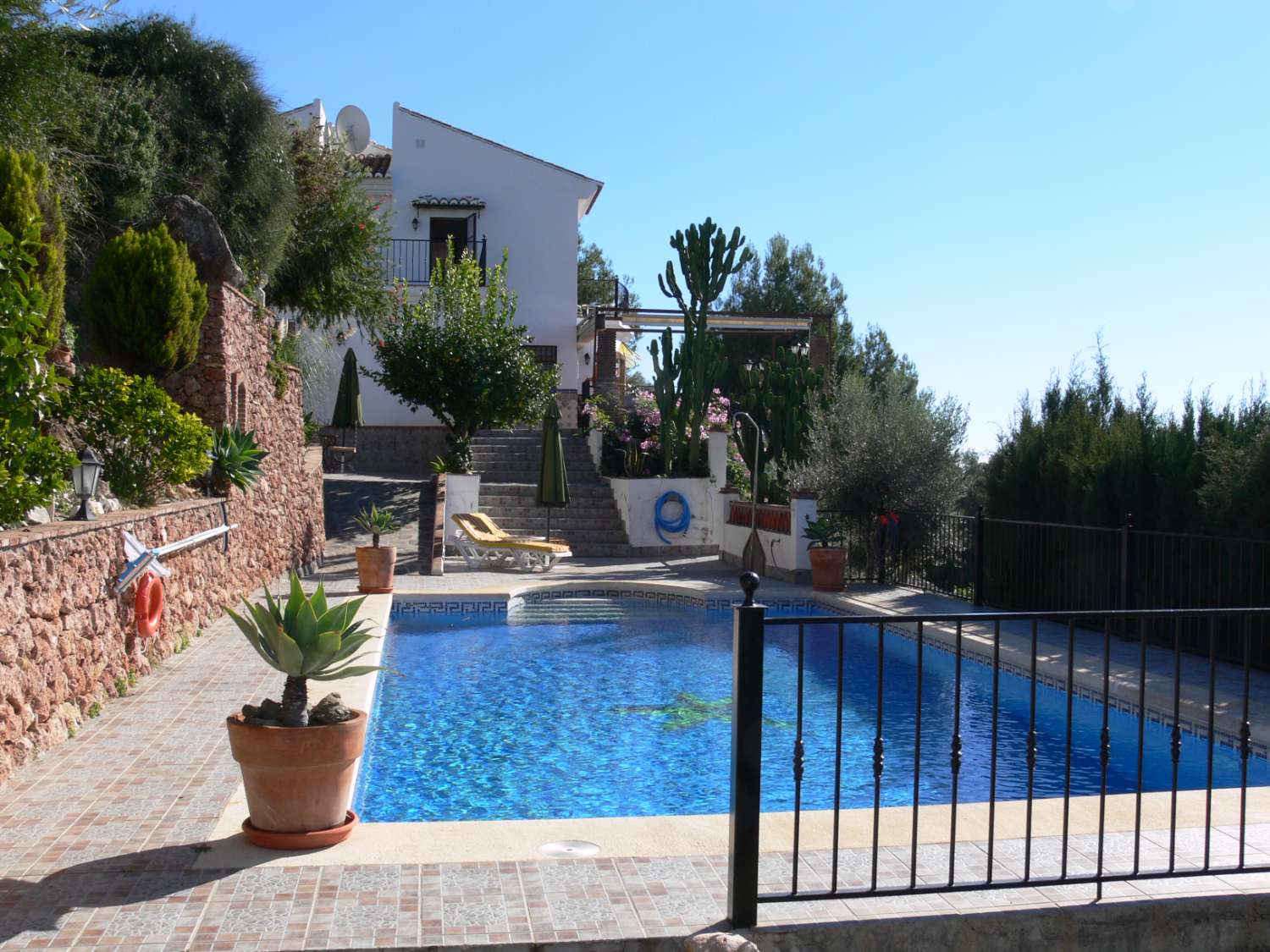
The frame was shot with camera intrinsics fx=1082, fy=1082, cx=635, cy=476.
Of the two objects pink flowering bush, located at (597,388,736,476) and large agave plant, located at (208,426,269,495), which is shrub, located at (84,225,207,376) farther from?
pink flowering bush, located at (597,388,736,476)

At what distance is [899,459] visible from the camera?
1541 cm

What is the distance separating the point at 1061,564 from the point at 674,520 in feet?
28.9

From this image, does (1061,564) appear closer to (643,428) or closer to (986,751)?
(986,751)

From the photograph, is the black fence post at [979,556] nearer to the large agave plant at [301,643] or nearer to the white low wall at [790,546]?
the white low wall at [790,546]

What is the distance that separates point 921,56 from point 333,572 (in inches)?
442

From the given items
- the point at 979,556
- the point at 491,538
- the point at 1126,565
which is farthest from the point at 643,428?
the point at 1126,565

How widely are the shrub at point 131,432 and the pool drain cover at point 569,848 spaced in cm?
653

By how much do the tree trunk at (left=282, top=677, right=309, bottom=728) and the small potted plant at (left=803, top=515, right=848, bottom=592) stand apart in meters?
10.7

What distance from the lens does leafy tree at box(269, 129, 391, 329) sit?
1775 centimetres

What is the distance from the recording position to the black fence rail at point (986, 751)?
376 cm

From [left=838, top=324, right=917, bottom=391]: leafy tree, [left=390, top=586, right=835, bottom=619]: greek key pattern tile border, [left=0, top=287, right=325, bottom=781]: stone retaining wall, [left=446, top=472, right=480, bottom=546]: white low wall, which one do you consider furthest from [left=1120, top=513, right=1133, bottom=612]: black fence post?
[left=838, top=324, right=917, bottom=391]: leafy tree

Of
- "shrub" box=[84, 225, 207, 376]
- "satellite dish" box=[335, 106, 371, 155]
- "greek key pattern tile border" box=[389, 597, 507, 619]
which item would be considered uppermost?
"satellite dish" box=[335, 106, 371, 155]

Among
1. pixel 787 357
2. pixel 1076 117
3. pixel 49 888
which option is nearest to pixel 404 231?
pixel 787 357

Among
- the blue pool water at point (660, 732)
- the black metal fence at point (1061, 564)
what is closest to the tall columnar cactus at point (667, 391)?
the black metal fence at point (1061, 564)
